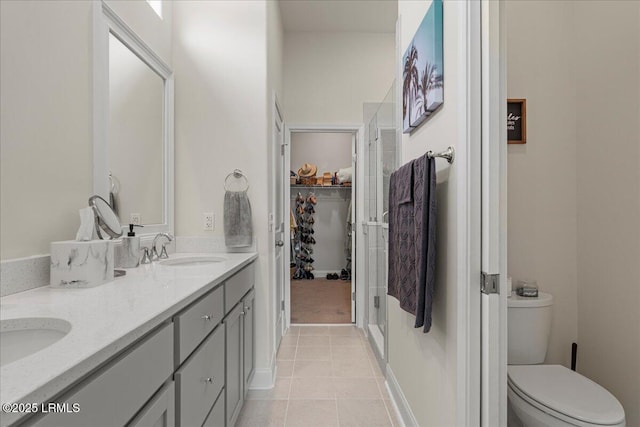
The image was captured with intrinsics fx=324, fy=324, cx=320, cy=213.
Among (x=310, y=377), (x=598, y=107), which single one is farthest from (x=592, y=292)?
(x=310, y=377)

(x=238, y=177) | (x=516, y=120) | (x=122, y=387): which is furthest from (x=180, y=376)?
(x=516, y=120)

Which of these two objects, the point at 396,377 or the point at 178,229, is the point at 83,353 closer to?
the point at 178,229

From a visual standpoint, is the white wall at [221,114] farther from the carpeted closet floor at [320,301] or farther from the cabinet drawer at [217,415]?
the carpeted closet floor at [320,301]

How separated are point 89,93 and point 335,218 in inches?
184

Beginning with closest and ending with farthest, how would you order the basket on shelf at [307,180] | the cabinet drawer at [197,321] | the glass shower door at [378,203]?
the cabinet drawer at [197,321] < the glass shower door at [378,203] < the basket on shelf at [307,180]

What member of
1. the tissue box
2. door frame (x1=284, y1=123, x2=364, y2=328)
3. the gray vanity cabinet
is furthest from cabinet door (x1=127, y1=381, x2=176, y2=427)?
door frame (x1=284, y1=123, x2=364, y2=328)

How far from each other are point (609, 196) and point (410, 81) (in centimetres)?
119

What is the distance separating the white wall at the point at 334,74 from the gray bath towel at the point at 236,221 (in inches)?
63.1

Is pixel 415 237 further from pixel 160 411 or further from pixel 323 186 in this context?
pixel 323 186

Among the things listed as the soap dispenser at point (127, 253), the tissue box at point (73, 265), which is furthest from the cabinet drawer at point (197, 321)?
the soap dispenser at point (127, 253)

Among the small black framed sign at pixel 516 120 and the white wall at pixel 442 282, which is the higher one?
the small black framed sign at pixel 516 120

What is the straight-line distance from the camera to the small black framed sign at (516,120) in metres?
1.79

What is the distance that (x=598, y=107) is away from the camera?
1.71 metres

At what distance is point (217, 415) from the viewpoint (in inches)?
52.2
